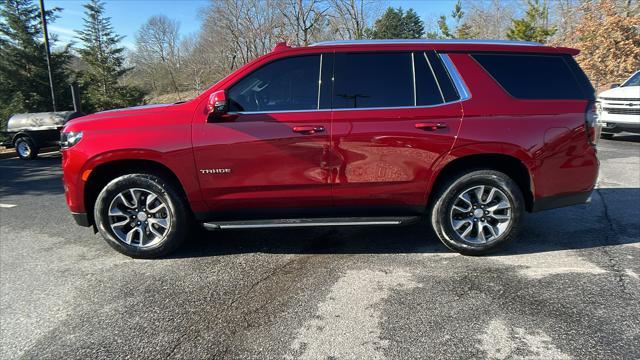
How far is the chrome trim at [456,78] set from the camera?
3543 millimetres

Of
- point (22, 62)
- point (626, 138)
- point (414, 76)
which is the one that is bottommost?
point (626, 138)

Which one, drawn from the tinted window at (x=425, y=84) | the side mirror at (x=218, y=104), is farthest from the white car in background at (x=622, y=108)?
the side mirror at (x=218, y=104)

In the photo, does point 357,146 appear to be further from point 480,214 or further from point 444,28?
point 444,28

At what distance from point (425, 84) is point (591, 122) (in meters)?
1.55

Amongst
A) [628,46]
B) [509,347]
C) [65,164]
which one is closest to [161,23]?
[628,46]

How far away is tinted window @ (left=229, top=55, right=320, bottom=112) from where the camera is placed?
356cm

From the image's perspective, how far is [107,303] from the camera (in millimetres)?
3074

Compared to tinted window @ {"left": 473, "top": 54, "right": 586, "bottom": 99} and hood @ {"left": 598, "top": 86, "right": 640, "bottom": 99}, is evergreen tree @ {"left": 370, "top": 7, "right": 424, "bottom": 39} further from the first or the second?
tinted window @ {"left": 473, "top": 54, "right": 586, "bottom": 99}

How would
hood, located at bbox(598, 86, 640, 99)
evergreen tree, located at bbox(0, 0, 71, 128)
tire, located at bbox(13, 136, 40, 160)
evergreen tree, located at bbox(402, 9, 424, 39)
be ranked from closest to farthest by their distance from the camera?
hood, located at bbox(598, 86, 640, 99), tire, located at bbox(13, 136, 40, 160), evergreen tree, located at bbox(0, 0, 71, 128), evergreen tree, located at bbox(402, 9, 424, 39)

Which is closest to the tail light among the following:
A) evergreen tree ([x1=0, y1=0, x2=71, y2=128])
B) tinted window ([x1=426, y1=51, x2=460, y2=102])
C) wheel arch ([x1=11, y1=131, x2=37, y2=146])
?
tinted window ([x1=426, y1=51, x2=460, y2=102])

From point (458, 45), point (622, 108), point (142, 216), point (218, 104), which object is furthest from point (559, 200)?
point (622, 108)

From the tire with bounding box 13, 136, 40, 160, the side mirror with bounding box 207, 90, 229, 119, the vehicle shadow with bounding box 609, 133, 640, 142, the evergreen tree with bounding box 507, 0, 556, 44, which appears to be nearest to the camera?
the side mirror with bounding box 207, 90, 229, 119

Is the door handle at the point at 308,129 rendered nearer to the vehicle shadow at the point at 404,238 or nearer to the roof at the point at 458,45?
the roof at the point at 458,45

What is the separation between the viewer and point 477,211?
370 centimetres
